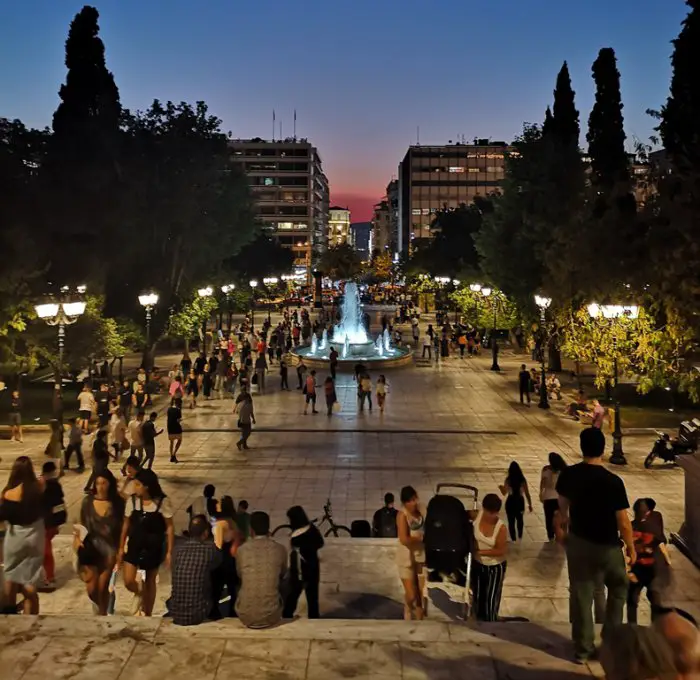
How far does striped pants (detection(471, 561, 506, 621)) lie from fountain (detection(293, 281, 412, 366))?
26573 millimetres

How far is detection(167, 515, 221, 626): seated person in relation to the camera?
19.5ft

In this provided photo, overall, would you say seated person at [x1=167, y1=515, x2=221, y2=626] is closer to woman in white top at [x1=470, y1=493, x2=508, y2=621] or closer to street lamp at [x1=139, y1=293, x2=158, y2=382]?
woman in white top at [x1=470, y1=493, x2=508, y2=621]

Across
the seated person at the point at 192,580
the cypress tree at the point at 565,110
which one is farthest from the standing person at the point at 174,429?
the cypress tree at the point at 565,110

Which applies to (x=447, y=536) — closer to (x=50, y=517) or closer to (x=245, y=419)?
(x=50, y=517)

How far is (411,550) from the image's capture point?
22.2 feet

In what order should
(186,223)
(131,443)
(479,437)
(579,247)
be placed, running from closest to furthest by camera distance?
(131,443)
(479,437)
(579,247)
(186,223)

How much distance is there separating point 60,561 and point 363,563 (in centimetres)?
413

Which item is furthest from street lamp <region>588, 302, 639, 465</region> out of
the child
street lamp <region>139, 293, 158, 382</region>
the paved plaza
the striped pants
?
street lamp <region>139, 293, 158, 382</region>

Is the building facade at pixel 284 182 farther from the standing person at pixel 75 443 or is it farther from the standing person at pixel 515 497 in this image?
the standing person at pixel 515 497

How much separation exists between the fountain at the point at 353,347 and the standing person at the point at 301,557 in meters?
26.2

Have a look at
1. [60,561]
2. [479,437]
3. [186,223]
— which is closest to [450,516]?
[60,561]

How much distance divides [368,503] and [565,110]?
28543 millimetres

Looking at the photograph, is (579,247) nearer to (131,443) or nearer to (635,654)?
(131,443)

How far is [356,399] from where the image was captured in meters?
25.2
